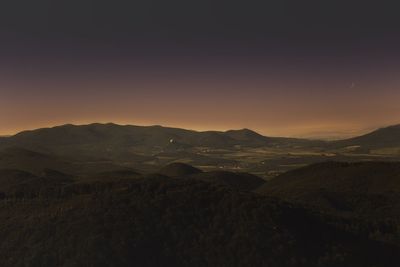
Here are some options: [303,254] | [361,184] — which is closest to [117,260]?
[303,254]

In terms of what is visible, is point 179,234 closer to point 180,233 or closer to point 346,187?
point 180,233

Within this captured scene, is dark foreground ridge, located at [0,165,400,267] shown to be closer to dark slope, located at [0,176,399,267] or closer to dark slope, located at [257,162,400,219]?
dark slope, located at [0,176,399,267]

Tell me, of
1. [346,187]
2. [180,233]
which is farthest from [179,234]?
[346,187]

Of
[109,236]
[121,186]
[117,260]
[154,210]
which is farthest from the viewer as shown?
[121,186]

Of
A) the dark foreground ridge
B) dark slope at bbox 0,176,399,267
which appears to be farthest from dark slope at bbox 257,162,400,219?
dark slope at bbox 0,176,399,267

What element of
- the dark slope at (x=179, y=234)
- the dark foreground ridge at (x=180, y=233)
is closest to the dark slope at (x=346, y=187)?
the dark foreground ridge at (x=180, y=233)

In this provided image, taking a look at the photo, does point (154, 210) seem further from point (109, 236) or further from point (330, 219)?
point (330, 219)
